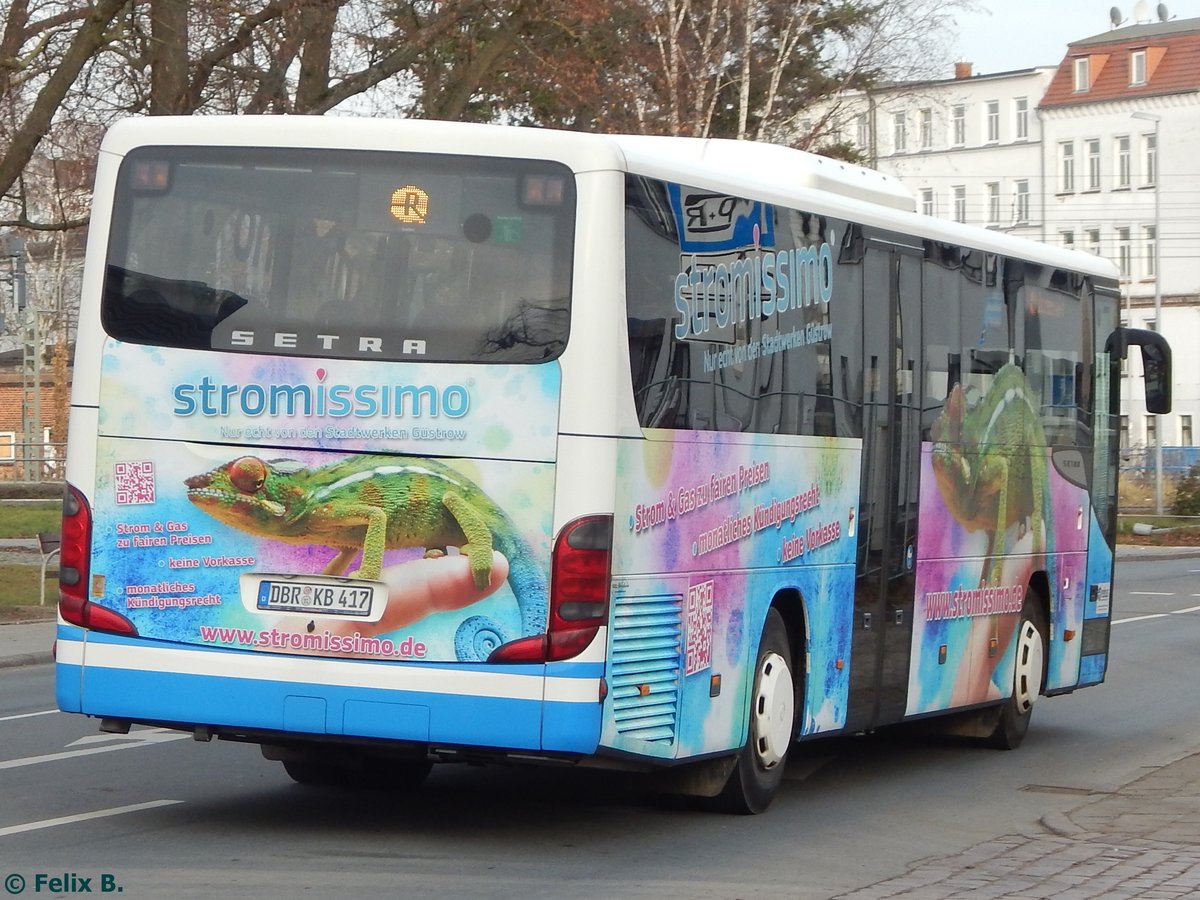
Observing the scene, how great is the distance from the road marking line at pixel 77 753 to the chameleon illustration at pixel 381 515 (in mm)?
3473

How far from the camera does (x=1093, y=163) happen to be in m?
91.7

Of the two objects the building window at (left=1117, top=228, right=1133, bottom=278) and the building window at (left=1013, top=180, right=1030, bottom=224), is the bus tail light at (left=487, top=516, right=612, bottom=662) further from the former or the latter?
the building window at (left=1013, top=180, right=1030, bottom=224)

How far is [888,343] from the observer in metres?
11.7

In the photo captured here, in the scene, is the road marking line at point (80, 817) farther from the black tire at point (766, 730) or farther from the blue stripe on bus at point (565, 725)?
the black tire at point (766, 730)

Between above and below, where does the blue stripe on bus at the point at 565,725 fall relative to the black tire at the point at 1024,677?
above

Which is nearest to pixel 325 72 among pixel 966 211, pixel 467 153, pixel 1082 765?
pixel 1082 765

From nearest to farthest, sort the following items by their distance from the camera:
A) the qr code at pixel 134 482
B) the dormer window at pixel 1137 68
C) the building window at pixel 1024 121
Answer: the qr code at pixel 134 482
the dormer window at pixel 1137 68
the building window at pixel 1024 121

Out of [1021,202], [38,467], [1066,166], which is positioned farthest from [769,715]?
[1021,202]

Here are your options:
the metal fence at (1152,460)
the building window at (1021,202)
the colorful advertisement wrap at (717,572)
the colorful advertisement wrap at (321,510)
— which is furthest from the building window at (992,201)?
the colorful advertisement wrap at (321,510)

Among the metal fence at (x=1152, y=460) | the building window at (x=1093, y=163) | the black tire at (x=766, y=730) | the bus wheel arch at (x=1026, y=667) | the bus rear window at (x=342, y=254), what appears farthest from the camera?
the building window at (x=1093, y=163)

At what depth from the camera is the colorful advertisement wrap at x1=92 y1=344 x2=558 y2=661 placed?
878 centimetres

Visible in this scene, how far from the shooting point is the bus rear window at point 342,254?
888 centimetres

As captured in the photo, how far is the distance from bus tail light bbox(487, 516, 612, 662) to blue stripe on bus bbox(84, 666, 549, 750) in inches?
8.3

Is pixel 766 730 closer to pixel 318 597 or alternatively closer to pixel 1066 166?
pixel 318 597
